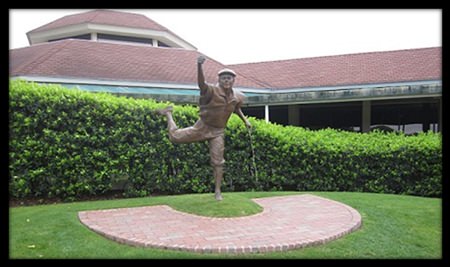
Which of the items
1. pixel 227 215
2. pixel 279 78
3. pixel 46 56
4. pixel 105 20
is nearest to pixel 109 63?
pixel 46 56

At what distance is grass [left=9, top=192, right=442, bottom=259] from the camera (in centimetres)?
438

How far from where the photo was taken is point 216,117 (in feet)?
22.3

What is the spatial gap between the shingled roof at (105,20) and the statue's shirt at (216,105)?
1668 centimetres

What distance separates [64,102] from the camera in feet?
25.8

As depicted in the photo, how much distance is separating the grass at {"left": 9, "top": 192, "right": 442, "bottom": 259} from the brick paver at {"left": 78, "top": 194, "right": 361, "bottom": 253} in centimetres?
13

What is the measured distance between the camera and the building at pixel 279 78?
42.0ft

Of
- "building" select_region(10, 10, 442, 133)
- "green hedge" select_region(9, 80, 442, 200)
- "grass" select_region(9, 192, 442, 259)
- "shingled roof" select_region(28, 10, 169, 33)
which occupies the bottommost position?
"grass" select_region(9, 192, 442, 259)

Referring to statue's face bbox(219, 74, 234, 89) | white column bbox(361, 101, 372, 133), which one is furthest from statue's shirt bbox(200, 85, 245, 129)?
white column bbox(361, 101, 372, 133)

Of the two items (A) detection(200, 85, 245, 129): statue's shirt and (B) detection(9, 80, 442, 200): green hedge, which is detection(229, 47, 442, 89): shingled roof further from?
(A) detection(200, 85, 245, 129): statue's shirt

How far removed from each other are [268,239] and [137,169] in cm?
466

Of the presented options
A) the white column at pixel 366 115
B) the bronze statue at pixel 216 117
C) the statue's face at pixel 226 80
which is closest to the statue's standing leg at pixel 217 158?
the bronze statue at pixel 216 117

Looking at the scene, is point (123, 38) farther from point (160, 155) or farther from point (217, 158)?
point (217, 158)

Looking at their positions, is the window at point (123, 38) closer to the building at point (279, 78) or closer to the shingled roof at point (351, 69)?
the building at point (279, 78)
